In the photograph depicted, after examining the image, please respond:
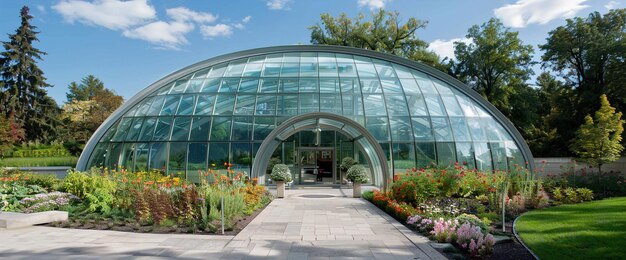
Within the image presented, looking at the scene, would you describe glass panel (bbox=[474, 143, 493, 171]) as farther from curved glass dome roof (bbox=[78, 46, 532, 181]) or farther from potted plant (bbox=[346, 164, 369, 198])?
potted plant (bbox=[346, 164, 369, 198])

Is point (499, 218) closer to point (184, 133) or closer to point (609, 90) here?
point (184, 133)

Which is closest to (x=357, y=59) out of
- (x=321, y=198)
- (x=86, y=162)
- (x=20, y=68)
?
(x=321, y=198)

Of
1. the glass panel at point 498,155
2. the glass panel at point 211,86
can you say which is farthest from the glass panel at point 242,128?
the glass panel at point 498,155

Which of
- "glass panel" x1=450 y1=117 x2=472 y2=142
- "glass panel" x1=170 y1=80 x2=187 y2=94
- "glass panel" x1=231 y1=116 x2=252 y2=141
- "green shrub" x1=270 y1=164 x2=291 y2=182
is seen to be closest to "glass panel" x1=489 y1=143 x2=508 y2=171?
"glass panel" x1=450 y1=117 x2=472 y2=142

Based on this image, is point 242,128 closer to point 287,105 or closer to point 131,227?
point 287,105

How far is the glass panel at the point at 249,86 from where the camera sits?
65.8 feet

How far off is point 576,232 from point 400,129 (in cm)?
1062

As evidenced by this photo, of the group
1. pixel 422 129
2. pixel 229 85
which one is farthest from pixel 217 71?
pixel 422 129

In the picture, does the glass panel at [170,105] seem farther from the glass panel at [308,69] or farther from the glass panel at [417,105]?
the glass panel at [417,105]

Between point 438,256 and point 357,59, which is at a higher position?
point 357,59

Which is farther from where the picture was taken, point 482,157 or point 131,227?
point 482,157

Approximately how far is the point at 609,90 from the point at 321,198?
25.4m

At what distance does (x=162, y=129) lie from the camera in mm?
18844

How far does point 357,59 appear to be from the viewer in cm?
2258
